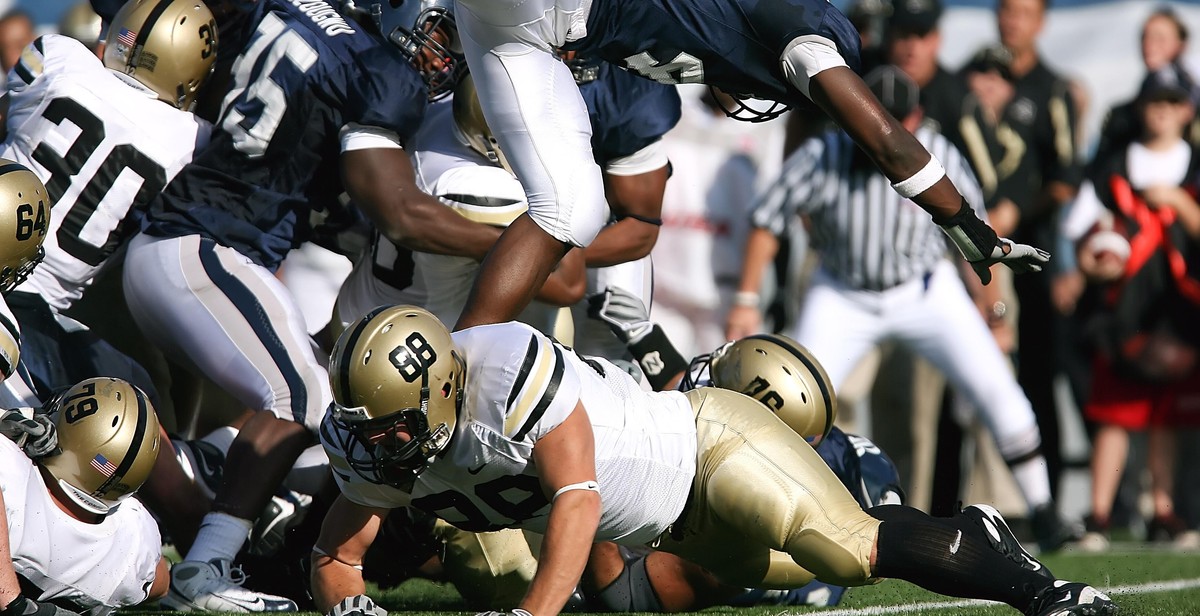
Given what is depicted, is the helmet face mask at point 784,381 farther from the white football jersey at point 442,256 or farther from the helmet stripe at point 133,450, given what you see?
the helmet stripe at point 133,450

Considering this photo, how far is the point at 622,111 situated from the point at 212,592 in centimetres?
195

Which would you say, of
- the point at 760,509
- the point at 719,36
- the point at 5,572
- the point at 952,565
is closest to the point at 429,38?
the point at 719,36

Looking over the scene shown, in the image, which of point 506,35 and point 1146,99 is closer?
point 506,35

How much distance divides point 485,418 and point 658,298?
3.84m

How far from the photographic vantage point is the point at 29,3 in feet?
27.8

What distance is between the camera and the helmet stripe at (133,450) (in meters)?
3.53

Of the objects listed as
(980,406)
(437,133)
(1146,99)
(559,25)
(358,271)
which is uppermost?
(559,25)

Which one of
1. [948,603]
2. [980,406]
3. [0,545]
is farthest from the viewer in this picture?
[980,406]

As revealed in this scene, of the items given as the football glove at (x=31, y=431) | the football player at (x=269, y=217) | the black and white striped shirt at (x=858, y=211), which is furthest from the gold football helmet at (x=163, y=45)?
the black and white striped shirt at (x=858, y=211)

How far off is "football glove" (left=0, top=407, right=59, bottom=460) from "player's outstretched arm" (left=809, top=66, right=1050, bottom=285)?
1.86 m

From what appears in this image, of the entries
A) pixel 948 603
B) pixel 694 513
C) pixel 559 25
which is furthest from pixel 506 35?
pixel 948 603

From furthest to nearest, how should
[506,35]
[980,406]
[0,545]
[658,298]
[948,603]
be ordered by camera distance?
[658,298]
[980,406]
[948,603]
[506,35]
[0,545]

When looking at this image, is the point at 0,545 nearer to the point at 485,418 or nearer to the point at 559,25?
→ the point at 485,418

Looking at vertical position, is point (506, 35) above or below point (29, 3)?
above
